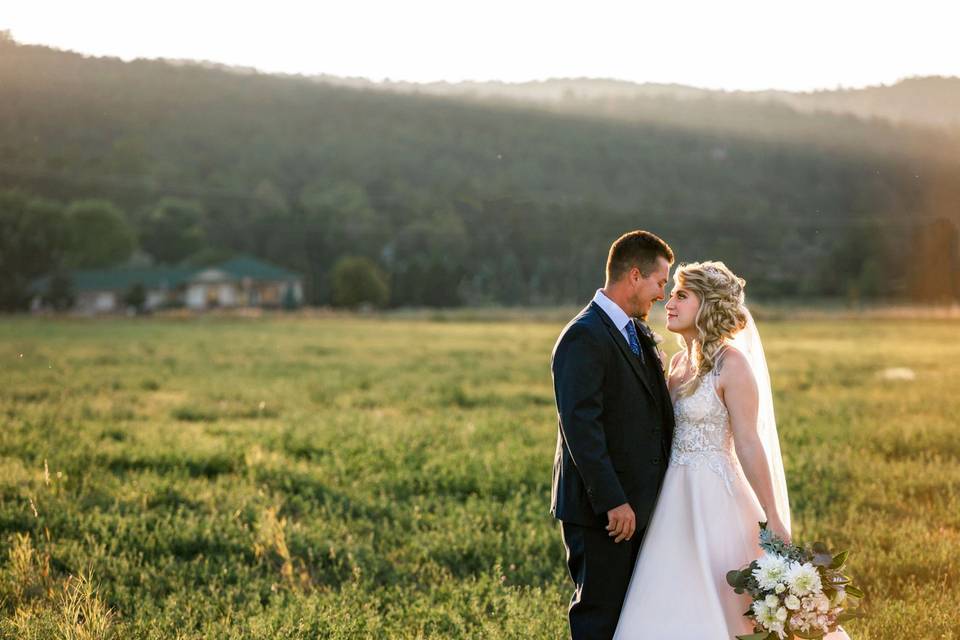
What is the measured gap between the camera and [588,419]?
15.9 ft

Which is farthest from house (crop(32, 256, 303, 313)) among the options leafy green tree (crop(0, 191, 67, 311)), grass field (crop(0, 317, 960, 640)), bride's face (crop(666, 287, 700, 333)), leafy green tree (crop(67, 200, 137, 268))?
bride's face (crop(666, 287, 700, 333))

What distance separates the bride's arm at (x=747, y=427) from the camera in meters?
5.05

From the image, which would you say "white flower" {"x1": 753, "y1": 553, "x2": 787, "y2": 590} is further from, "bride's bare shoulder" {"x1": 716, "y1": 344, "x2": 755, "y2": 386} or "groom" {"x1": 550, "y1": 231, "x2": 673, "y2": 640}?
"bride's bare shoulder" {"x1": 716, "y1": 344, "x2": 755, "y2": 386}

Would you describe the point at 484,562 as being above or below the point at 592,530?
below

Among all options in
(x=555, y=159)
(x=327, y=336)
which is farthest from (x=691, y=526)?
(x=555, y=159)

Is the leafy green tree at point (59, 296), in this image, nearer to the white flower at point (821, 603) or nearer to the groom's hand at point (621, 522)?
the groom's hand at point (621, 522)

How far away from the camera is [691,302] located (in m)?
5.32

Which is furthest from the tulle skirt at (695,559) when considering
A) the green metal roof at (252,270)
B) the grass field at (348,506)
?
the green metal roof at (252,270)

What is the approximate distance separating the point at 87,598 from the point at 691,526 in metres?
3.70

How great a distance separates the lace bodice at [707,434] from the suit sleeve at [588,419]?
0.54 meters

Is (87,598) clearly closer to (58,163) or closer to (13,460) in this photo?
(13,460)

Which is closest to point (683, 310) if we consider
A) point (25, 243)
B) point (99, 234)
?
point (25, 243)

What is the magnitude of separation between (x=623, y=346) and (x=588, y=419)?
463 millimetres

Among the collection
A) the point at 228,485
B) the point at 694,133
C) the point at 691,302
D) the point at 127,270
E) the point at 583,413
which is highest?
the point at 694,133
